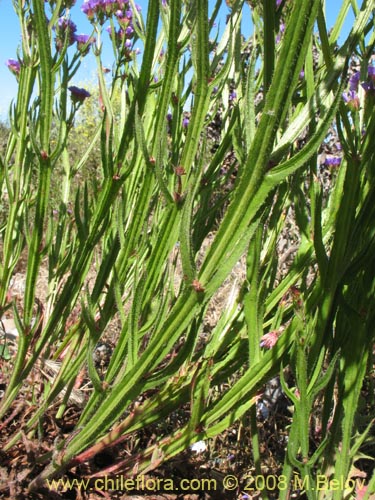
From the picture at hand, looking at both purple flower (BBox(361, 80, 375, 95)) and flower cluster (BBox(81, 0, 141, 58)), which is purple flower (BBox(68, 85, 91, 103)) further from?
purple flower (BBox(361, 80, 375, 95))

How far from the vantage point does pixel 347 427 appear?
0.97m

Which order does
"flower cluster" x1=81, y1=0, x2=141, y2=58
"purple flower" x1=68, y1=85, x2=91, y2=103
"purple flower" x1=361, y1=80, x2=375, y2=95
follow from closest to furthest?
"purple flower" x1=361, y1=80, x2=375, y2=95
"flower cluster" x1=81, y1=0, x2=141, y2=58
"purple flower" x1=68, y1=85, x2=91, y2=103

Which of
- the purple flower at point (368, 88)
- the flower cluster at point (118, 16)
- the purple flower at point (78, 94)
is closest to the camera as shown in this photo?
the purple flower at point (368, 88)

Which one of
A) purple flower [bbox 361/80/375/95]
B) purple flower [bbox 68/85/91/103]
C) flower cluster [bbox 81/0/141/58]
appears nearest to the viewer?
purple flower [bbox 361/80/375/95]

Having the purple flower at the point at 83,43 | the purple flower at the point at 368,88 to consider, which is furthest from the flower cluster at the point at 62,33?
the purple flower at the point at 368,88

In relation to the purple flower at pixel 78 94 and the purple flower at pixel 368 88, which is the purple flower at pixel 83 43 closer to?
the purple flower at pixel 78 94

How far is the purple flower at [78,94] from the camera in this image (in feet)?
5.14

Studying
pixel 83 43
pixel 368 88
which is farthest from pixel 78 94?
pixel 368 88

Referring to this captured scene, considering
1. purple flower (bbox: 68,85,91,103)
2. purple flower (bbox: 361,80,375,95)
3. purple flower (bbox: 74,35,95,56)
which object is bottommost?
purple flower (bbox: 361,80,375,95)

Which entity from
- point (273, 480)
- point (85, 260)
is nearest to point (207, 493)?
point (273, 480)

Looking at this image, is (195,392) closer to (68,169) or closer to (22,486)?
(22,486)

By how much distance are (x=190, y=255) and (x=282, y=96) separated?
248mm

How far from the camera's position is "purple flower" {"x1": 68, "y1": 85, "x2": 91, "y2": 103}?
5.14 ft

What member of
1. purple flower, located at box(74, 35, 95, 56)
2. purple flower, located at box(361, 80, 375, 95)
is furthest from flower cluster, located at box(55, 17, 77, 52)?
purple flower, located at box(361, 80, 375, 95)
